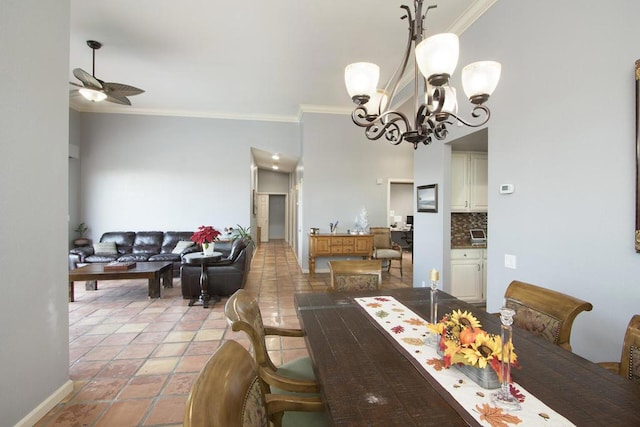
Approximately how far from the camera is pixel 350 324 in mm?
1572

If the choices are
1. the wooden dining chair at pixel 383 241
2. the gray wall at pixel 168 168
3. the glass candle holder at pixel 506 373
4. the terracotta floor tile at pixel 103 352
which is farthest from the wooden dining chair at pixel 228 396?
the gray wall at pixel 168 168

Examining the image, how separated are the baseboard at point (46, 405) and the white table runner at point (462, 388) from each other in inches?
83.9

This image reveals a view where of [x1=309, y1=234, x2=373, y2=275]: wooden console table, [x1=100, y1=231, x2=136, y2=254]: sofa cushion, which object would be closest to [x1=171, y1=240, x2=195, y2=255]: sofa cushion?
[x1=100, y1=231, x2=136, y2=254]: sofa cushion

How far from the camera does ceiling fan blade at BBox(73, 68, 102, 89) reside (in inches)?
128

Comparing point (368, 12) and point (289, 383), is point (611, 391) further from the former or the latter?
point (368, 12)

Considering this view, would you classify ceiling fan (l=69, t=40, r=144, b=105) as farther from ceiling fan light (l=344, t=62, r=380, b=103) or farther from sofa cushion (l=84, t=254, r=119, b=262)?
ceiling fan light (l=344, t=62, r=380, b=103)

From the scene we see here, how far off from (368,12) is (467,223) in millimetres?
3006

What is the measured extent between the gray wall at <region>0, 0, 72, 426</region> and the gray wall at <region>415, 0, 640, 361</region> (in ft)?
11.5

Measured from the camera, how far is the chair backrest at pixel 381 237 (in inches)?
237

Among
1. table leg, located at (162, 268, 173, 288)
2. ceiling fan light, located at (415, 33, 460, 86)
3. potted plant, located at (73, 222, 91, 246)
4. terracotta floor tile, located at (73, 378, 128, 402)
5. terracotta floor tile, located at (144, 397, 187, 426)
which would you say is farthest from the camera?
potted plant, located at (73, 222, 91, 246)

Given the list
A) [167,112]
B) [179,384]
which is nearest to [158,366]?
[179,384]

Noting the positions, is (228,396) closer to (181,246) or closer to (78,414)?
(78,414)

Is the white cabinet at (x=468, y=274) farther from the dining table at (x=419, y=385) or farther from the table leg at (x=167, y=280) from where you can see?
the table leg at (x=167, y=280)

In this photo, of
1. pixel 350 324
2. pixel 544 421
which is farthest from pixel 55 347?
pixel 544 421
